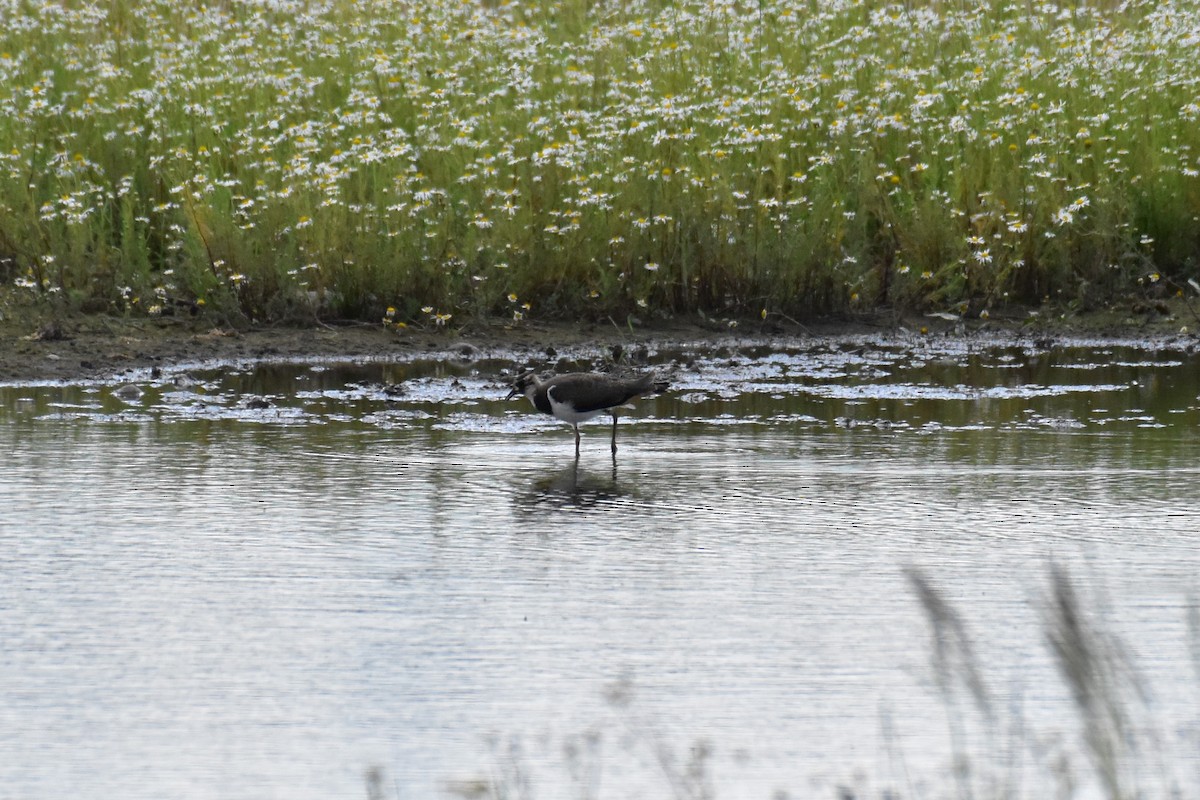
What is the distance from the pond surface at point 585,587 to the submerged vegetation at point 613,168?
196cm

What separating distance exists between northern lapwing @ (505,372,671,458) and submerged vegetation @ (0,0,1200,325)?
3319mm

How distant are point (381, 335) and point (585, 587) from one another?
5936mm

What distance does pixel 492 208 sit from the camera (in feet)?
40.5

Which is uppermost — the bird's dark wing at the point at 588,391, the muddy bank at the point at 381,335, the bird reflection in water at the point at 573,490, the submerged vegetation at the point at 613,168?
the submerged vegetation at the point at 613,168

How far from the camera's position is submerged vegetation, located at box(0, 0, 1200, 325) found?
11984 mm

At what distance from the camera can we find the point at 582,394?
328 inches

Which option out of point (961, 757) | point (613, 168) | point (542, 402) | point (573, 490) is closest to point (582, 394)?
point (542, 402)

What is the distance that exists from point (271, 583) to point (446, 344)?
560 cm

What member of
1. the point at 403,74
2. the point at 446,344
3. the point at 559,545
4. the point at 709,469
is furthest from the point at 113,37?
the point at 559,545

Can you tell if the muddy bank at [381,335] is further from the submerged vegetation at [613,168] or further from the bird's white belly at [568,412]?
the bird's white belly at [568,412]

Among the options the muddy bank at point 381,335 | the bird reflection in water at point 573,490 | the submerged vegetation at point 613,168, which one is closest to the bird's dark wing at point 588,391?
the bird reflection in water at point 573,490

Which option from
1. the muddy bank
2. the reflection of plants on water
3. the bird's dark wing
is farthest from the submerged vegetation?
the reflection of plants on water

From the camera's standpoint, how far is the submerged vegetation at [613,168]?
12.0 meters

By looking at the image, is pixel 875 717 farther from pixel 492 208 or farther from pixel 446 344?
pixel 492 208
